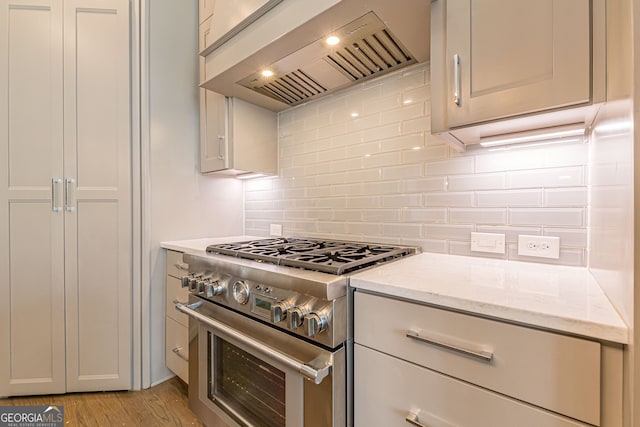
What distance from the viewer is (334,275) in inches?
39.1

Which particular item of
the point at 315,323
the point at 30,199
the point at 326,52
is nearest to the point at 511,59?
the point at 326,52

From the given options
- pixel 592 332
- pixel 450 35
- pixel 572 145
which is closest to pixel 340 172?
pixel 450 35

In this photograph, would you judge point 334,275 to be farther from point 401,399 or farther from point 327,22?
point 327,22

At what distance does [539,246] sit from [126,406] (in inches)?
89.4

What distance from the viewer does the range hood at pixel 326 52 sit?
1.12m

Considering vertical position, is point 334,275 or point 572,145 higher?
point 572,145

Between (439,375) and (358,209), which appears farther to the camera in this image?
(358,209)

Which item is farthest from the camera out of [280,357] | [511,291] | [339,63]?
[339,63]

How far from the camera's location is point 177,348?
1801 mm

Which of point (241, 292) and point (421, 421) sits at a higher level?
point (241, 292)

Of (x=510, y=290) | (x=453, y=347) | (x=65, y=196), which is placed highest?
(x=65, y=196)

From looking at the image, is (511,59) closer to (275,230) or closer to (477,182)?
(477,182)

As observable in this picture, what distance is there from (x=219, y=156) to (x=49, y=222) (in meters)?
1.04

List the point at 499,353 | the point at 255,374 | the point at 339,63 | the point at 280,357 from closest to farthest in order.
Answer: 1. the point at 499,353
2. the point at 280,357
3. the point at 255,374
4. the point at 339,63
